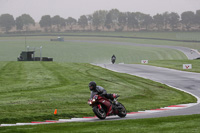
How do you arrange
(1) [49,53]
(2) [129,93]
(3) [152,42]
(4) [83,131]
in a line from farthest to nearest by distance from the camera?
1. (3) [152,42]
2. (1) [49,53]
3. (2) [129,93]
4. (4) [83,131]

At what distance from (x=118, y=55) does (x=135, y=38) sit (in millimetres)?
46754

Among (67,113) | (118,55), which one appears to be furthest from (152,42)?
(67,113)

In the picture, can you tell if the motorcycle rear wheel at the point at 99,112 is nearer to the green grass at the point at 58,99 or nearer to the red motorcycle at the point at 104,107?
the red motorcycle at the point at 104,107

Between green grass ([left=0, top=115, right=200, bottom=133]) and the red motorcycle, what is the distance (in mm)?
1237

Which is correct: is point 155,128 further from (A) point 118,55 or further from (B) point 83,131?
(A) point 118,55

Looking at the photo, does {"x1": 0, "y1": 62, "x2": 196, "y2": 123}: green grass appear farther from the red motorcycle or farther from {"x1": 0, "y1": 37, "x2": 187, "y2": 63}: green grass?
{"x1": 0, "y1": 37, "x2": 187, "y2": 63}: green grass

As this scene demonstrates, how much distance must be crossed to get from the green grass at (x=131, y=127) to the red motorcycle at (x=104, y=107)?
124cm

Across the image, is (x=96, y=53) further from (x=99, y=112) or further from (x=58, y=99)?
Answer: (x=99, y=112)

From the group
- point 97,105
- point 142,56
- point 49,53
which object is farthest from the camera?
point 49,53

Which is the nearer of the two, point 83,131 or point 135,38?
point 83,131

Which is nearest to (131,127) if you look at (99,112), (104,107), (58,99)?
(99,112)

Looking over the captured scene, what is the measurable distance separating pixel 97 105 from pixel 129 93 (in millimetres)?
8828

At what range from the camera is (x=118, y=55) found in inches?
3875

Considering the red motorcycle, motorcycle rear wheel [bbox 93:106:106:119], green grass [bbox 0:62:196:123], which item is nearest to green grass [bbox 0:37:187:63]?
green grass [bbox 0:62:196:123]
